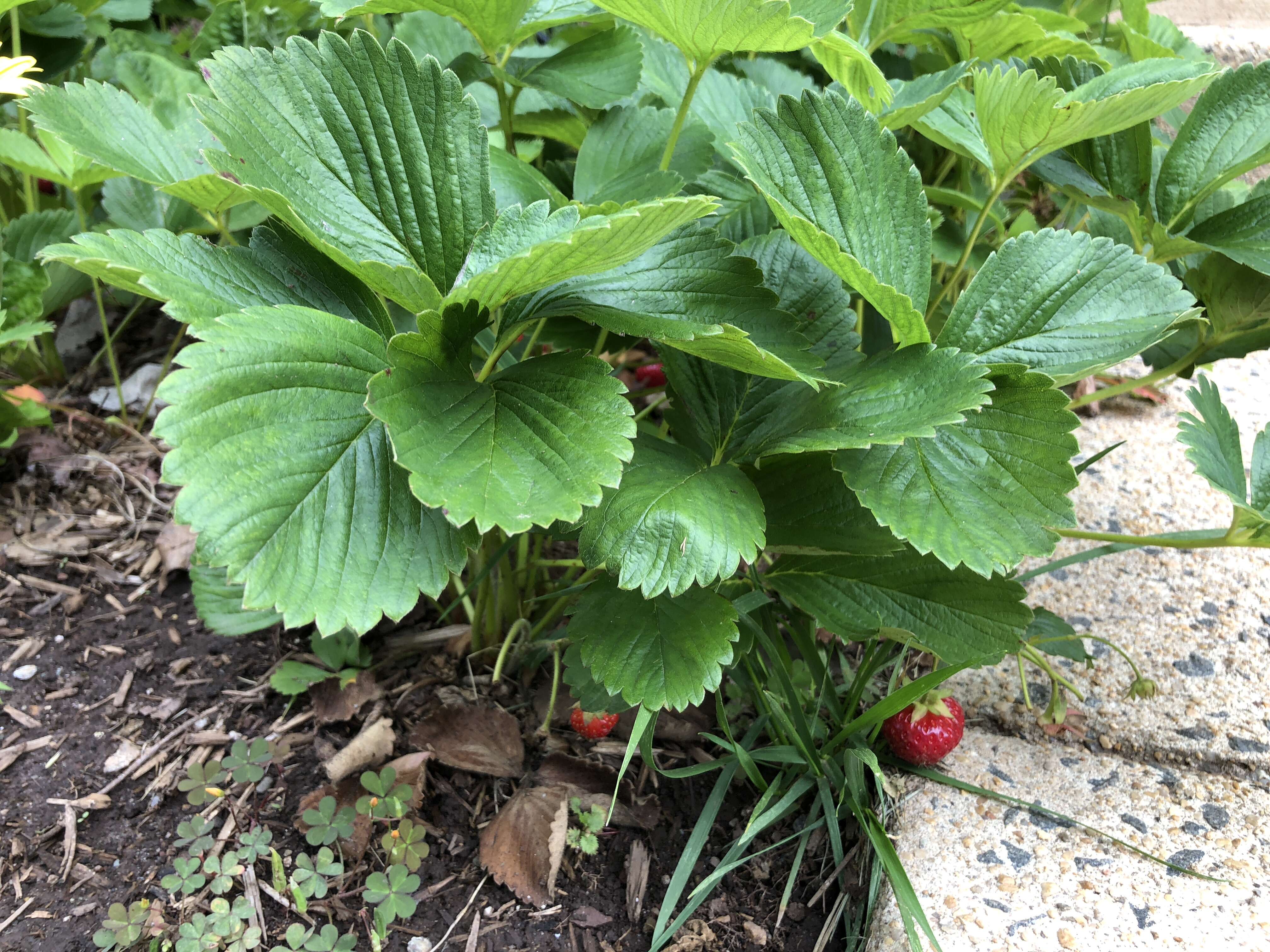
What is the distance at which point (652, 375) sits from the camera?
160 cm

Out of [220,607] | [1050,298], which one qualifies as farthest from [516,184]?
[220,607]

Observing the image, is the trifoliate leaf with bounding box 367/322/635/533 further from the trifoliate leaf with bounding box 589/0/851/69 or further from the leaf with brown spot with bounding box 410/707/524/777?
Result: the leaf with brown spot with bounding box 410/707/524/777

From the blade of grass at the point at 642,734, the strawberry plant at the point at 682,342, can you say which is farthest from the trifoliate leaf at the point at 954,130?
the blade of grass at the point at 642,734

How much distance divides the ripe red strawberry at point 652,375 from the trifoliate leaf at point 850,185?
0.58 metres

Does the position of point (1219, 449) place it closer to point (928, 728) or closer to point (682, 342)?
point (928, 728)

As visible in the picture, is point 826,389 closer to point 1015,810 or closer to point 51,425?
point 1015,810

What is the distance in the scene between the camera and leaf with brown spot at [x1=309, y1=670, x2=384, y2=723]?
129 centimetres

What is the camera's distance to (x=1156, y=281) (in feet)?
3.21

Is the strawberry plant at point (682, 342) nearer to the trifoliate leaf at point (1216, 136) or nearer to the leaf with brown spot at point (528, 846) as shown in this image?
the trifoliate leaf at point (1216, 136)

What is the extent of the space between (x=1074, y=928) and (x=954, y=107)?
3.47 feet

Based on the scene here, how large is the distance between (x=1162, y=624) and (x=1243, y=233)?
2.07 feet

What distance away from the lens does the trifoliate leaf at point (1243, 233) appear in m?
1.11

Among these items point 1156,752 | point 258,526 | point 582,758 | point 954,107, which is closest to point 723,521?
point 258,526

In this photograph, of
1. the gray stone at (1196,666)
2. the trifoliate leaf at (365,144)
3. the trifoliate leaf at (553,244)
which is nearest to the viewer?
the trifoliate leaf at (553,244)
